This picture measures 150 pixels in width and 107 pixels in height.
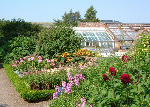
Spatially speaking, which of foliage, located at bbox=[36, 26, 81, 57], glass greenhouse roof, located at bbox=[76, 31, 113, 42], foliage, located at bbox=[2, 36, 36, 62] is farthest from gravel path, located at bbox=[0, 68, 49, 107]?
glass greenhouse roof, located at bbox=[76, 31, 113, 42]

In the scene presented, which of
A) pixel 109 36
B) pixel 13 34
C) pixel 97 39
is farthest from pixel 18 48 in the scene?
pixel 109 36

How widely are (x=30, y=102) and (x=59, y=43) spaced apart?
479 centimetres

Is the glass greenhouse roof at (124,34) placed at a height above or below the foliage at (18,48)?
above

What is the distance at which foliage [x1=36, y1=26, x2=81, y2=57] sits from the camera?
1068 centimetres

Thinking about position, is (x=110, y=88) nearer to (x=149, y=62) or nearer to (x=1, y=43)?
(x=149, y=62)

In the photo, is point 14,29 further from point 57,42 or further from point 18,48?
point 57,42

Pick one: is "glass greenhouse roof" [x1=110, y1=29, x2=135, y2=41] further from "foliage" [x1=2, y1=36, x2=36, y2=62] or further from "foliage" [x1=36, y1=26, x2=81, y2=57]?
"foliage" [x1=2, y1=36, x2=36, y2=62]

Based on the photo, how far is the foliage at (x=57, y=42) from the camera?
420 inches

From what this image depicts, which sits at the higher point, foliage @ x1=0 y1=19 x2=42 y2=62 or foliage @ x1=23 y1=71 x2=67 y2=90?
foliage @ x1=0 y1=19 x2=42 y2=62

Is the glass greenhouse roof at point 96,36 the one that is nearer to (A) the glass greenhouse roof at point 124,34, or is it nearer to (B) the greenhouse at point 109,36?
(B) the greenhouse at point 109,36

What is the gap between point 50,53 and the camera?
10.8 metres

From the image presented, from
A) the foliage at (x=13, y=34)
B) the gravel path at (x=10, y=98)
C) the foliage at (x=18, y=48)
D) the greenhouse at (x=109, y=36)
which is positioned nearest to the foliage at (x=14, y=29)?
the foliage at (x=13, y=34)

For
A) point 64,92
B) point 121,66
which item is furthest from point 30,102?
point 121,66

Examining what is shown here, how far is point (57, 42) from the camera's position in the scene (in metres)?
10.7
